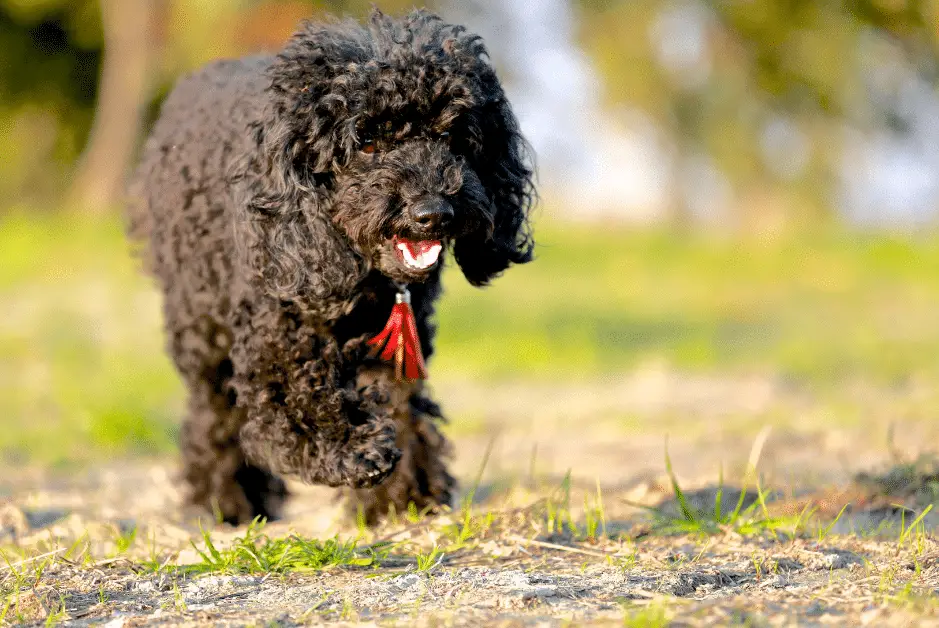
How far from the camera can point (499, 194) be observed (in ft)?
13.6

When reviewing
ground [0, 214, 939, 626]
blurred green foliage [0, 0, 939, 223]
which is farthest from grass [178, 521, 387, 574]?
blurred green foliage [0, 0, 939, 223]

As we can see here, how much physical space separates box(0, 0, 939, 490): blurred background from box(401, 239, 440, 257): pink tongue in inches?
33.8

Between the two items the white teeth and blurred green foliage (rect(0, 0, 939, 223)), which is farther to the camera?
blurred green foliage (rect(0, 0, 939, 223))

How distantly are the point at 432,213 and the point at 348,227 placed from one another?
13.7 inches

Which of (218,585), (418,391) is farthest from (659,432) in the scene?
(218,585)

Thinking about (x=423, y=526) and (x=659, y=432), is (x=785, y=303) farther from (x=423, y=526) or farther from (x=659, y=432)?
(x=423, y=526)

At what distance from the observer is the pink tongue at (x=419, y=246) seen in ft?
12.2

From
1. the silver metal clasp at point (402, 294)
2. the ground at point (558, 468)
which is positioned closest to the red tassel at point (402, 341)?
the silver metal clasp at point (402, 294)

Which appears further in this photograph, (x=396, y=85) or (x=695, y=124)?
(x=695, y=124)

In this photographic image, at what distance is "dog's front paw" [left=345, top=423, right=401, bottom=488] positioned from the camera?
371 cm

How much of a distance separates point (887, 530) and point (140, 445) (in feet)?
13.7

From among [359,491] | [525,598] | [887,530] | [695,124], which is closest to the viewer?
[525,598]

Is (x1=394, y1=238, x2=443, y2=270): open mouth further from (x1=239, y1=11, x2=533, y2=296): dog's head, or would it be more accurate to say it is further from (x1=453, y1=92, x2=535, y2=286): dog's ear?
(x1=453, y1=92, x2=535, y2=286): dog's ear

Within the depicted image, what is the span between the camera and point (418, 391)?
Answer: 4.40 meters
